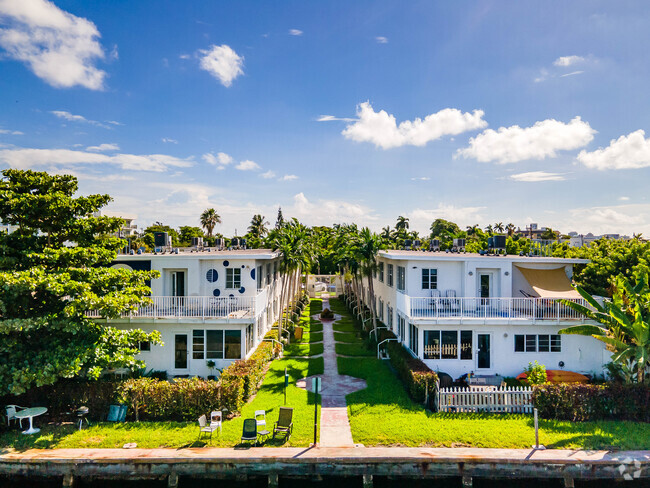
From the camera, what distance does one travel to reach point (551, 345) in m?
20.9

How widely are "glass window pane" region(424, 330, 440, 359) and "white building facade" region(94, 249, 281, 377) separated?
8.87 metres

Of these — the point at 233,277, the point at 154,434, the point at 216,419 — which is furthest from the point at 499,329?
the point at 154,434

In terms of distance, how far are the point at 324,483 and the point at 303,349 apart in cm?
1399

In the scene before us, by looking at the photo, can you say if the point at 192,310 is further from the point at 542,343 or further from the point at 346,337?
the point at 542,343

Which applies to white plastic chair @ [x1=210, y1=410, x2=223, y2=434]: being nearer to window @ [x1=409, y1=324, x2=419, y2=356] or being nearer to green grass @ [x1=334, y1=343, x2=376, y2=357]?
window @ [x1=409, y1=324, x2=419, y2=356]

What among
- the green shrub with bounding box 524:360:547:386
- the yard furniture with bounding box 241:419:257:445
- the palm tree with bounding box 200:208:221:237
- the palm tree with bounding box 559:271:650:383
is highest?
the palm tree with bounding box 200:208:221:237

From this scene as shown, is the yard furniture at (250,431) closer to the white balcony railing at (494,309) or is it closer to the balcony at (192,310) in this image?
the balcony at (192,310)

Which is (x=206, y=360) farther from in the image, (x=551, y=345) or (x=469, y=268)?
(x=551, y=345)

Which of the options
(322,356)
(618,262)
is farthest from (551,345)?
(322,356)

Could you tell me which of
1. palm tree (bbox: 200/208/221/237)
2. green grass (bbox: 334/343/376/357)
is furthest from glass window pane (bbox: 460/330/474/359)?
palm tree (bbox: 200/208/221/237)

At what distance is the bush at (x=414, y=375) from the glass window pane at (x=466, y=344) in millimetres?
2582

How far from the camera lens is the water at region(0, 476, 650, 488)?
1380 cm

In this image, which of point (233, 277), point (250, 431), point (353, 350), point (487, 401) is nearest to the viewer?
point (250, 431)

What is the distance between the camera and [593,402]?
53.5ft
